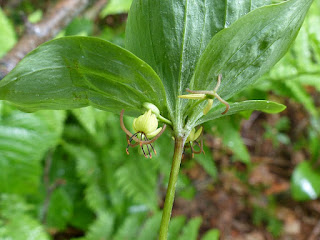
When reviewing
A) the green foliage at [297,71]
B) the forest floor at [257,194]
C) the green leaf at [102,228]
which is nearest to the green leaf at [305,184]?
the forest floor at [257,194]

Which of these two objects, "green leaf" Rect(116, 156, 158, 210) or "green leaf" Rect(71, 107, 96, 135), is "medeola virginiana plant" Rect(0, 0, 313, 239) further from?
"green leaf" Rect(116, 156, 158, 210)

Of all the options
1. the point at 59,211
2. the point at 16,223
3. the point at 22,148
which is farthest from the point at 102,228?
the point at 22,148

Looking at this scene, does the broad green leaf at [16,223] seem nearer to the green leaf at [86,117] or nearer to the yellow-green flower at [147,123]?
the green leaf at [86,117]

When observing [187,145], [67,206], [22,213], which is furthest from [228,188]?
[187,145]

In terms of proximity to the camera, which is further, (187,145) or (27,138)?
(27,138)

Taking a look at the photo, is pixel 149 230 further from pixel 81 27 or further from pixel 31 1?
pixel 31 1

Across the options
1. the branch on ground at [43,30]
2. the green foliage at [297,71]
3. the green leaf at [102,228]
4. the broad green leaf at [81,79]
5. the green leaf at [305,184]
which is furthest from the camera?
the green leaf at [305,184]

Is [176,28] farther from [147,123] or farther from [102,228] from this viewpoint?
[102,228]
